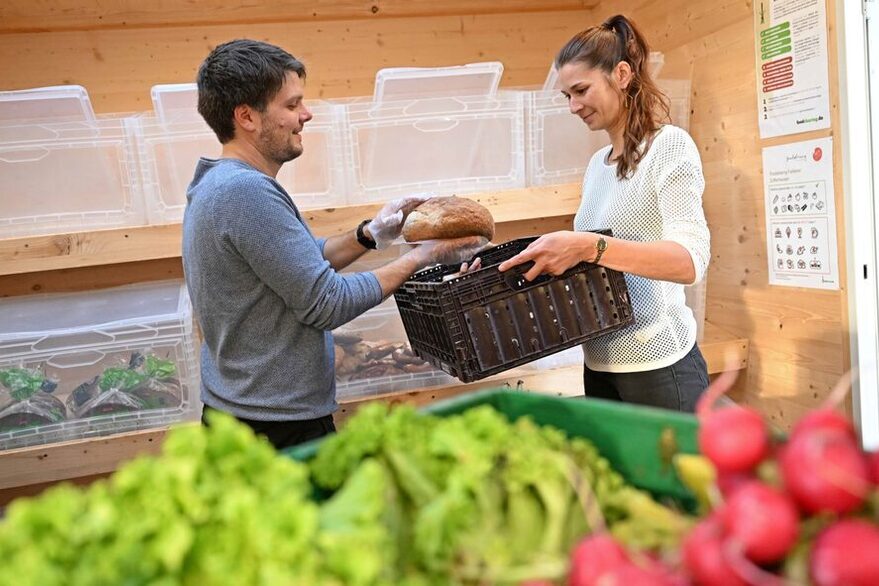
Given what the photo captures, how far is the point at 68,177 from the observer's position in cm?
242

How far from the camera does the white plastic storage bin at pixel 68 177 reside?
7.79 feet

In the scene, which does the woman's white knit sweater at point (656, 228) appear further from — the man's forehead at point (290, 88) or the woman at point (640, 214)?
the man's forehead at point (290, 88)

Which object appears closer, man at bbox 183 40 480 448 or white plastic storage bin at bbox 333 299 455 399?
man at bbox 183 40 480 448

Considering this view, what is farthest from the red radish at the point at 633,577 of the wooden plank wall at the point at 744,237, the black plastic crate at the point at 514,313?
the wooden plank wall at the point at 744,237

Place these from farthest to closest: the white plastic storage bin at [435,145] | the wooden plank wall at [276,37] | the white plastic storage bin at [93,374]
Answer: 1. the wooden plank wall at [276,37]
2. the white plastic storage bin at [435,145]
3. the white plastic storage bin at [93,374]

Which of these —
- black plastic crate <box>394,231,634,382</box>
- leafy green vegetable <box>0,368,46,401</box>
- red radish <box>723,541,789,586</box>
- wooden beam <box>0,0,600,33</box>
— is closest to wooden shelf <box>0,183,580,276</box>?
leafy green vegetable <box>0,368,46,401</box>

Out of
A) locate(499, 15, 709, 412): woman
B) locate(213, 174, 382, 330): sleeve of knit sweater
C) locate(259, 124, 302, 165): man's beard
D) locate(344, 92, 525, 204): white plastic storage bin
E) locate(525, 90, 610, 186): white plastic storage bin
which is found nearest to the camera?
locate(213, 174, 382, 330): sleeve of knit sweater

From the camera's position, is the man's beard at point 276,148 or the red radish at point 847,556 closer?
the red radish at point 847,556

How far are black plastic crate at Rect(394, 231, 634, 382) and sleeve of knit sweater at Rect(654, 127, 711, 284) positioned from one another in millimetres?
176

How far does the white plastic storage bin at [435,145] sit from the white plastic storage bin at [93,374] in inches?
32.3

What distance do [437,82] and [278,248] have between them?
118 centimetres

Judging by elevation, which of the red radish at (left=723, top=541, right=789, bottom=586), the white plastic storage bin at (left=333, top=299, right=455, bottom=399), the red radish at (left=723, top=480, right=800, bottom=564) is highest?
the red radish at (left=723, top=480, right=800, bottom=564)

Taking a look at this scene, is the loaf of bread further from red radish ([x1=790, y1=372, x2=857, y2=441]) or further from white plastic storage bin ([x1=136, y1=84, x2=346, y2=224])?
red radish ([x1=790, y1=372, x2=857, y2=441])

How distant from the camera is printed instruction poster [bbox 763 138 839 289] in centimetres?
223
